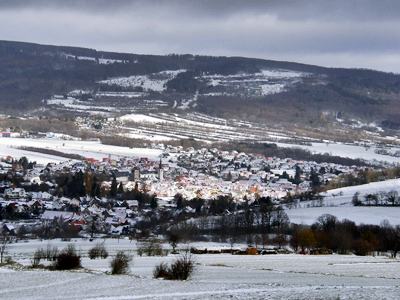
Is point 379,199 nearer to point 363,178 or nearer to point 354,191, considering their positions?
point 354,191

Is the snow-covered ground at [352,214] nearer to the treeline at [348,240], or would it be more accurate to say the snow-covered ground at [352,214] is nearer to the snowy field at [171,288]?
the treeline at [348,240]

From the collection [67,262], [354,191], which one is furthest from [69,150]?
[67,262]

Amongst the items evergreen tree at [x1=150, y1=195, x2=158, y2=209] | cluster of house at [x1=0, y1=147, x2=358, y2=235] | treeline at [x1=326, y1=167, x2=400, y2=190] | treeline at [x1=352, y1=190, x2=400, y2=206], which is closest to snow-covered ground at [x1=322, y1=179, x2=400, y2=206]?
treeline at [x1=352, y1=190, x2=400, y2=206]

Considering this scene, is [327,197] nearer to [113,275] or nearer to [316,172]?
[316,172]

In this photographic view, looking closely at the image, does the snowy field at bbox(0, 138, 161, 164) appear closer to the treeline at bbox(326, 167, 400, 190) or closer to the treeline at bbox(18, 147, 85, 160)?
the treeline at bbox(18, 147, 85, 160)

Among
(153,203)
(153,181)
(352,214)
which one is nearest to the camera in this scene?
(352,214)

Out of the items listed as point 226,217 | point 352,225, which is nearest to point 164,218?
point 226,217

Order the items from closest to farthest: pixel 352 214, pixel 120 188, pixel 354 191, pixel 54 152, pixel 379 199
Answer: pixel 352 214 < pixel 379 199 < pixel 354 191 < pixel 120 188 < pixel 54 152
